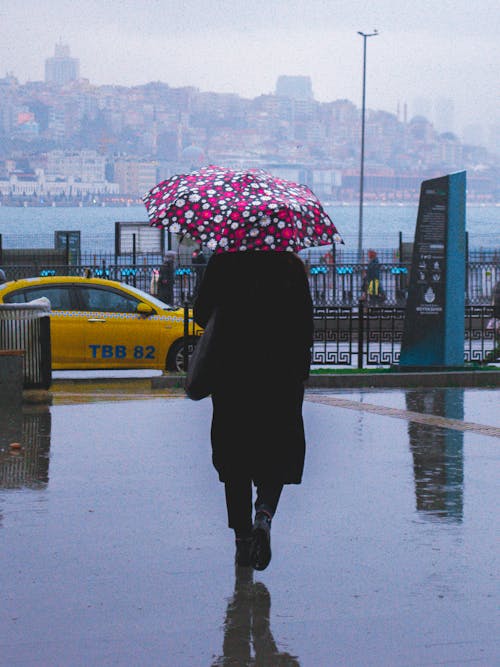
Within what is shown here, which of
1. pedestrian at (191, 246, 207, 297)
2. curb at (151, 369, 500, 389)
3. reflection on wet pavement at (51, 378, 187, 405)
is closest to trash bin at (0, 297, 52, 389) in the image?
reflection on wet pavement at (51, 378, 187, 405)

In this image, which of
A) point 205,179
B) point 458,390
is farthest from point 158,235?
point 205,179

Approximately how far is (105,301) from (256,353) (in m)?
11.1

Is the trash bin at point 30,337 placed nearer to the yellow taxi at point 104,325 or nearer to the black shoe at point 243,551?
the yellow taxi at point 104,325

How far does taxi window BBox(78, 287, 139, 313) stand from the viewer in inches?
683

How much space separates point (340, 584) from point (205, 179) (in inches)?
85.3

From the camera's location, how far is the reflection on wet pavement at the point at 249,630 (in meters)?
5.12

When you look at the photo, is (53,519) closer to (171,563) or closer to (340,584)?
(171,563)

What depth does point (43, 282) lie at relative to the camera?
1733cm

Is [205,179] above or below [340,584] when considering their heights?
above

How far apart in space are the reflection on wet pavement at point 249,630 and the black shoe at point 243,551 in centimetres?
10

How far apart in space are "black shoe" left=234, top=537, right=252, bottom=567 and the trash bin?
7235 millimetres

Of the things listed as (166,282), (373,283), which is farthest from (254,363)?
(373,283)

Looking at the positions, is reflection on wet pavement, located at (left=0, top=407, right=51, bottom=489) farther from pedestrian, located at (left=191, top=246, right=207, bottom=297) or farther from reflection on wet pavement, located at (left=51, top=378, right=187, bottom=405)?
pedestrian, located at (left=191, top=246, right=207, bottom=297)

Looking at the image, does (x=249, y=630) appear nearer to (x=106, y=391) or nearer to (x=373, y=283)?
(x=106, y=391)
